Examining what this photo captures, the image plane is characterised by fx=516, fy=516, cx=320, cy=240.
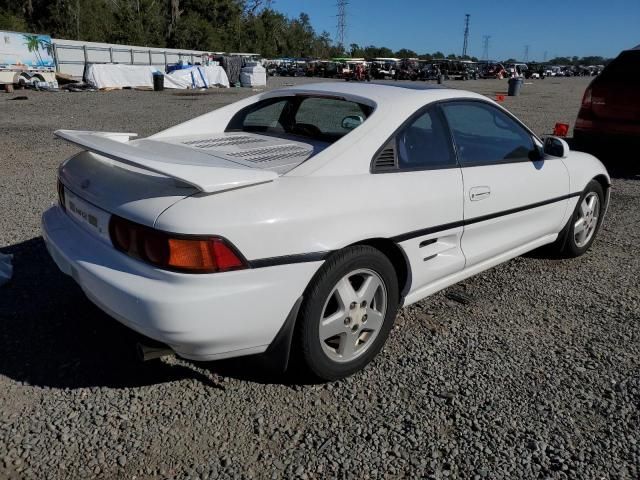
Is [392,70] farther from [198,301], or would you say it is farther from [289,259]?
[198,301]

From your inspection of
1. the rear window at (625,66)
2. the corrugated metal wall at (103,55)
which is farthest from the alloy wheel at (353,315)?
the corrugated metal wall at (103,55)

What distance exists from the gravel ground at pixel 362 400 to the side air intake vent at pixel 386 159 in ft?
3.47

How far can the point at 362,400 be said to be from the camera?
2.54 m

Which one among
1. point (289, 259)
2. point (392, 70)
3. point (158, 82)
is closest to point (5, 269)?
point (289, 259)

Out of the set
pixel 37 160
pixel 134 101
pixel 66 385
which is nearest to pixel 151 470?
pixel 66 385

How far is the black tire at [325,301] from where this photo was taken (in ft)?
7.74

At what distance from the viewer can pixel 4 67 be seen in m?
23.5

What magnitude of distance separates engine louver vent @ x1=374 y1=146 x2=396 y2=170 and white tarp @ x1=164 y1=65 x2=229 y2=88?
28.4 meters

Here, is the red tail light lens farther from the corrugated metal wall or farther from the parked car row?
the parked car row

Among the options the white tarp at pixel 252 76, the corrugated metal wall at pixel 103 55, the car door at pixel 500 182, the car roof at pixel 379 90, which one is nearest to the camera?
the car roof at pixel 379 90

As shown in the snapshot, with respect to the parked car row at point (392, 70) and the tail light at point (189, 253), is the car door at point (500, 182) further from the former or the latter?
the parked car row at point (392, 70)

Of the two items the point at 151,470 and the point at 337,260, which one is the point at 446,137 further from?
the point at 151,470

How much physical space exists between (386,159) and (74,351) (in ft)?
6.56

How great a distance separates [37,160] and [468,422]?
306 inches
